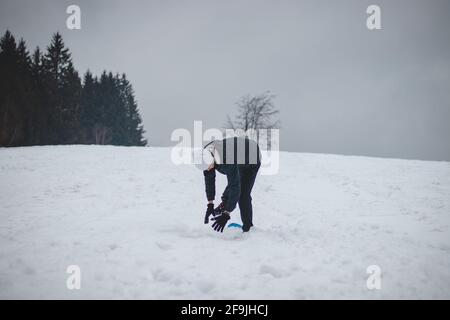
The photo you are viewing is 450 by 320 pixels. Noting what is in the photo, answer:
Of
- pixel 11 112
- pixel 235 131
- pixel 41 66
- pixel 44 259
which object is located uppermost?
pixel 41 66

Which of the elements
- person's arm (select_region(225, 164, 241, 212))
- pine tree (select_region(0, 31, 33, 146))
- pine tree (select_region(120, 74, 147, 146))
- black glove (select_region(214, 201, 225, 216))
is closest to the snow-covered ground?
black glove (select_region(214, 201, 225, 216))

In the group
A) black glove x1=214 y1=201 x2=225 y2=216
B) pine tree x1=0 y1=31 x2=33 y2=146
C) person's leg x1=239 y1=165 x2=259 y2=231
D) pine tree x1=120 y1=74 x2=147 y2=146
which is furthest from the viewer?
pine tree x1=120 y1=74 x2=147 y2=146

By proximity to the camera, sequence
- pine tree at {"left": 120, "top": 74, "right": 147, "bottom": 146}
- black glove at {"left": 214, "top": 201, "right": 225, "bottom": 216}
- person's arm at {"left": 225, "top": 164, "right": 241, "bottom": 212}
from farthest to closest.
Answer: pine tree at {"left": 120, "top": 74, "right": 147, "bottom": 146}
black glove at {"left": 214, "top": 201, "right": 225, "bottom": 216}
person's arm at {"left": 225, "top": 164, "right": 241, "bottom": 212}

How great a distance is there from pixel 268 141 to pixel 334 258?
101 feet

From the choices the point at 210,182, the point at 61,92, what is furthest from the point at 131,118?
the point at 210,182

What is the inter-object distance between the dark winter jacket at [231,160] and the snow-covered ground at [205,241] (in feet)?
2.65

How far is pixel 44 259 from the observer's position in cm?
420

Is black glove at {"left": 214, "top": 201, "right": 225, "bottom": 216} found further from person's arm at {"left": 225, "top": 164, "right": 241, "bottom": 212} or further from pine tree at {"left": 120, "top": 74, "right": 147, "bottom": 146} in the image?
pine tree at {"left": 120, "top": 74, "right": 147, "bottom": 146}

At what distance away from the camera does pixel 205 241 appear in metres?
5.02

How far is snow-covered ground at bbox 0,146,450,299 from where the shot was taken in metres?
3.60

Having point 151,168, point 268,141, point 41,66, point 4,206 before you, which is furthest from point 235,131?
point 41,66

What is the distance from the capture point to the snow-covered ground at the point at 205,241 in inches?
142

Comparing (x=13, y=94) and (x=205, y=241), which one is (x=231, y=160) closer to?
(x=205, y=241)

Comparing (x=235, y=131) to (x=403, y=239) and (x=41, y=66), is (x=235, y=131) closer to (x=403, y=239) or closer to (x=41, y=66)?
(x=403, y=239)
